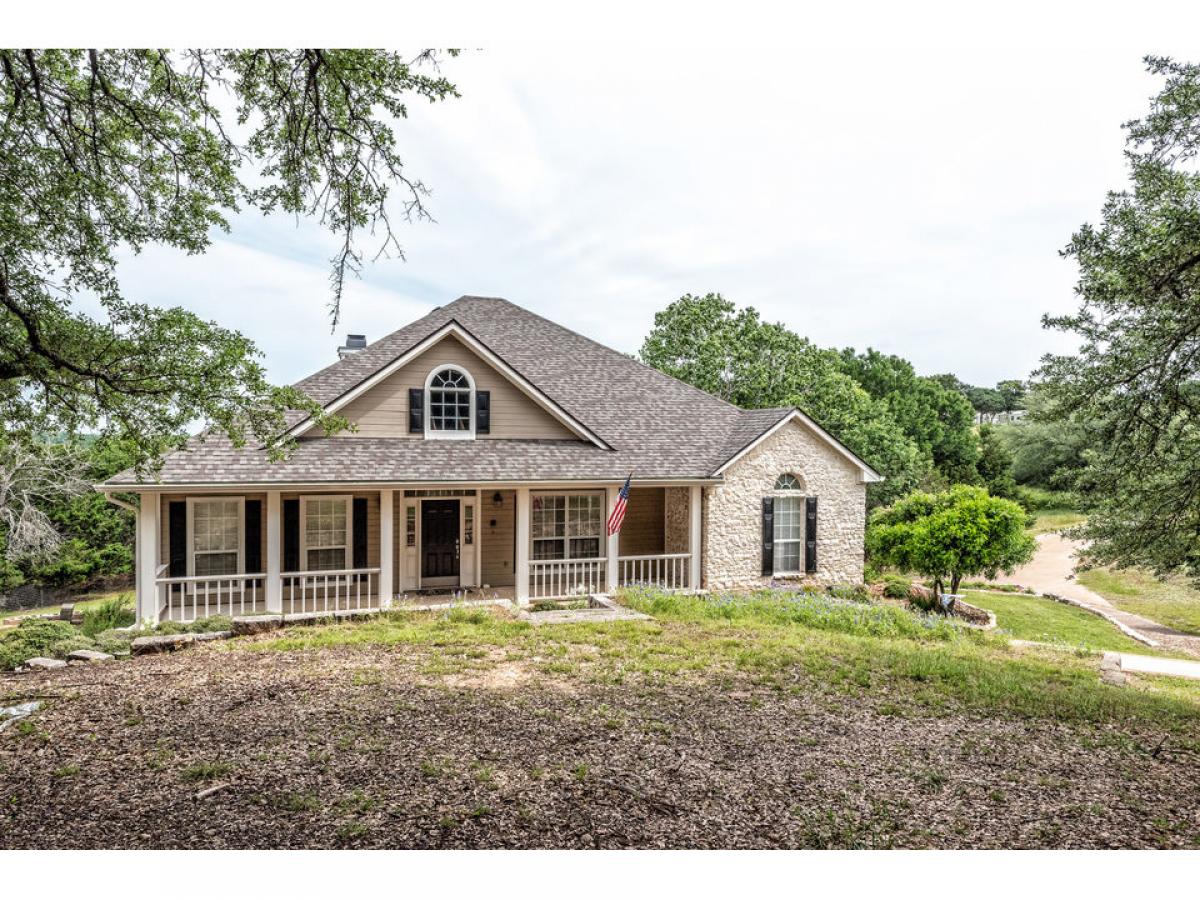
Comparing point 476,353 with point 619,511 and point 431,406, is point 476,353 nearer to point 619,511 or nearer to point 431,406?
point 431,406

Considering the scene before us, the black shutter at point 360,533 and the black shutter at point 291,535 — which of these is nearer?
the black shutter at point 291,535

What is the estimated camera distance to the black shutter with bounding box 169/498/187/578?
514 inches

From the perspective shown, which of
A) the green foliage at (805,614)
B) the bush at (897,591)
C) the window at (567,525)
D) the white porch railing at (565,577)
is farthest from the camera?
the bush at (897,591)

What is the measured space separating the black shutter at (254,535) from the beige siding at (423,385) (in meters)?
2.43

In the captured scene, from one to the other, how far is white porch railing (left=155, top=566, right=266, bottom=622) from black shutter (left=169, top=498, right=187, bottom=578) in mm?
340

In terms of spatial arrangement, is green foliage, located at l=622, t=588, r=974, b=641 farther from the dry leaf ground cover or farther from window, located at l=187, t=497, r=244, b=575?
window, located at l=187, t=497, r=244, b=575

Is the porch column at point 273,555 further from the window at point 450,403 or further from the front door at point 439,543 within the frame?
the window at point 450,403

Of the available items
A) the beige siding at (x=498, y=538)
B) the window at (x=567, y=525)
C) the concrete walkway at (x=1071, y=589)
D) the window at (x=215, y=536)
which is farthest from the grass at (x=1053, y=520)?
the window at (x=215, y=536)

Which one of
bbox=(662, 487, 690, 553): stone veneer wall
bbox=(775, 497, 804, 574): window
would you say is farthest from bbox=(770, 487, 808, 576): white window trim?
bbox=(662, 487, 690, 553): stone veneer wall

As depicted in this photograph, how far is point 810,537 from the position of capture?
16.6 m

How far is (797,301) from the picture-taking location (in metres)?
32.1

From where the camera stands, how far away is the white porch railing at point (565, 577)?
1475cm

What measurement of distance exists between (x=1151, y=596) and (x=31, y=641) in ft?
97.1

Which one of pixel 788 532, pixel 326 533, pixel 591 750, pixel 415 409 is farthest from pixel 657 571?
pixel 591 750
